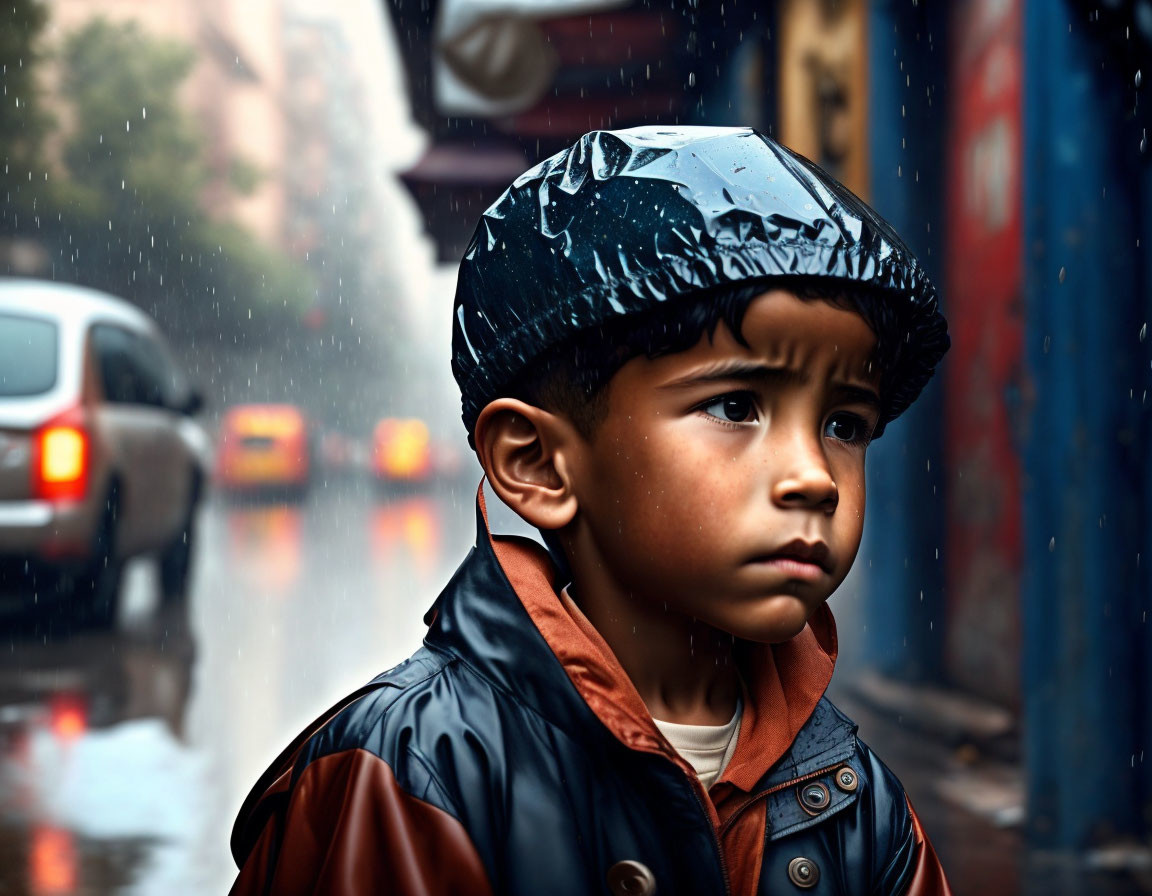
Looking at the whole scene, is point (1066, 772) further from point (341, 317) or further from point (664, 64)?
point (341, 317)

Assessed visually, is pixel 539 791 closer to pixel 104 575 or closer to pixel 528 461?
pixel 528 461

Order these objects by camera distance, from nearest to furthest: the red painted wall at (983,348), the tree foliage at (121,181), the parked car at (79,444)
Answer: the red painted wall at (983,348), the parked car at (79,444), the tree foliage at (121,181)

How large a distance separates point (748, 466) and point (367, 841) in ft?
1.93

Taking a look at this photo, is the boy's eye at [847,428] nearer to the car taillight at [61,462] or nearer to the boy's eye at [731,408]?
the boy's eye at [731,408]

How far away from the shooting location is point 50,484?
8.36 meters

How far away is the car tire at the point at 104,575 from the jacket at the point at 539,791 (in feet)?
24.9

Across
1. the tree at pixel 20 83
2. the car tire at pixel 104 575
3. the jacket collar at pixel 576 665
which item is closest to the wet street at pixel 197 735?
the car tire at pixel 104 575

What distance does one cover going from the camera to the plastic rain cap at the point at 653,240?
62.4 inches

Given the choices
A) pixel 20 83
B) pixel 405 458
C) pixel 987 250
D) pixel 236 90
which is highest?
pixel 236 90

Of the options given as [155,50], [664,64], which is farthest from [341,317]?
[664,64]

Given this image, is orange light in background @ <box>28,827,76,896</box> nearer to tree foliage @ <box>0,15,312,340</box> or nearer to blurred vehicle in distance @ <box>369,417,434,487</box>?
tree foliage @ <box>0,15,312,340</box>

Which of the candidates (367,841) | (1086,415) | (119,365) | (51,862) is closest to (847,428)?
(367,841)

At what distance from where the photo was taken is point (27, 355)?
8.68m

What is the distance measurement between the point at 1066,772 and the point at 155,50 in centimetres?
3880
